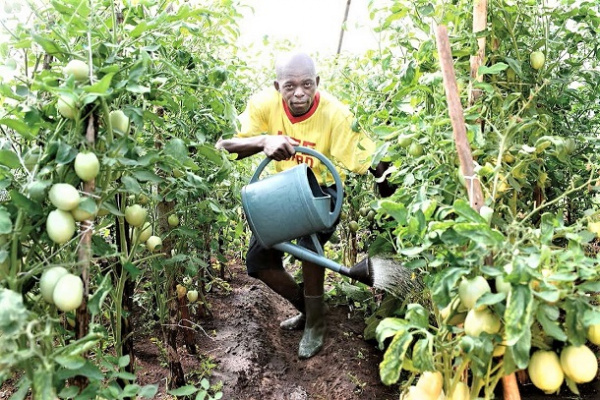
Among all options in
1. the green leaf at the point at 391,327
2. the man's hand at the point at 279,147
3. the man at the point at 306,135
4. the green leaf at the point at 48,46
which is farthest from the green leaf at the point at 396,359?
the man at the point at 306,135

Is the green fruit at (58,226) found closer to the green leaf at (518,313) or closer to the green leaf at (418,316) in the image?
the green leaf at (418,316)

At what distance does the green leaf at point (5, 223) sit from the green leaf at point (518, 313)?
824 millimetres

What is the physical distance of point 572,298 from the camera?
2.97 ft

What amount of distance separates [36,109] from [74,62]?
112mm

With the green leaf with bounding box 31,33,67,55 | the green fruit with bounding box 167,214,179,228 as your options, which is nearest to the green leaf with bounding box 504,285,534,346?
the green leaf with bounding box 31,33,67,55

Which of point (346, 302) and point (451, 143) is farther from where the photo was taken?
point (346, 302)

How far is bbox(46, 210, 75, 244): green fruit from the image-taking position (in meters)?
0.97

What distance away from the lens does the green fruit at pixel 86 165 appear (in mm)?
989

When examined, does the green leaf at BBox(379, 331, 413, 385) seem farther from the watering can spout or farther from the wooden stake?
the watering can spout

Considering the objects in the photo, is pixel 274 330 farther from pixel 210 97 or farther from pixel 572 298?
pixel 572 298

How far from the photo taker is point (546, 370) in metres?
0.97

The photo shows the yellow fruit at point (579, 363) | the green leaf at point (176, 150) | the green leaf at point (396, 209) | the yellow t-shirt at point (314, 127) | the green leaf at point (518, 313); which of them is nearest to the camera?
the green leaf at point (518, 313)

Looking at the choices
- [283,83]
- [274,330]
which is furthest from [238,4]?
[274,330]

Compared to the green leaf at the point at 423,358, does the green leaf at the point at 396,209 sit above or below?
above
